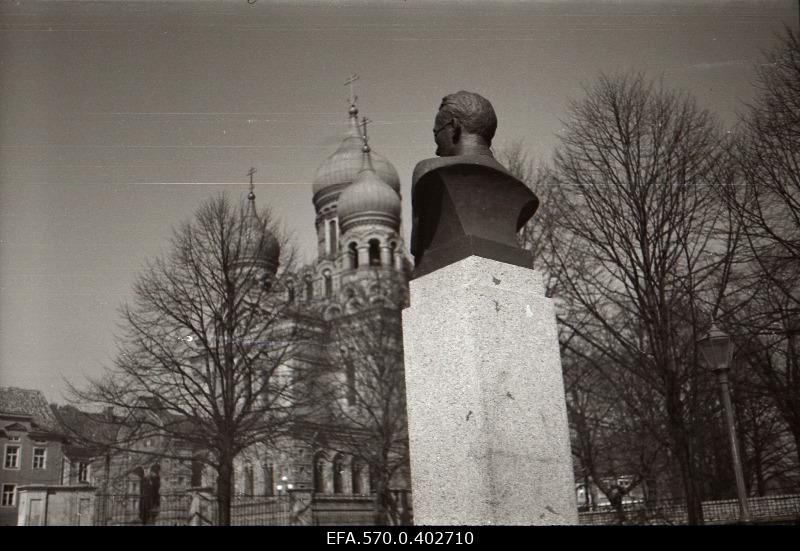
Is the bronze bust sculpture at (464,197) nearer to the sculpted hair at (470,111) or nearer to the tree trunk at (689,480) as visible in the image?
the sculpted hair at (470,111)

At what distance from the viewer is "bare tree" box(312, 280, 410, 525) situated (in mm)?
24406

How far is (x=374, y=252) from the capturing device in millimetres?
52219

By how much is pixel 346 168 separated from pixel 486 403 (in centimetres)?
5368

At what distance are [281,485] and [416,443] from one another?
90.0 ft

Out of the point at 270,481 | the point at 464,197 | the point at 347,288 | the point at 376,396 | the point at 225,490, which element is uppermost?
the point at 347,288

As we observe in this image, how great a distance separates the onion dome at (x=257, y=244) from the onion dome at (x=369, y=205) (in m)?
30.8

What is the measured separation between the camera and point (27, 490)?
74.9ft

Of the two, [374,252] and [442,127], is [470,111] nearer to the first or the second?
[442,127]

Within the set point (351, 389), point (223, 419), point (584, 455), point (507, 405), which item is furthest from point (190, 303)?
point (507, 405)

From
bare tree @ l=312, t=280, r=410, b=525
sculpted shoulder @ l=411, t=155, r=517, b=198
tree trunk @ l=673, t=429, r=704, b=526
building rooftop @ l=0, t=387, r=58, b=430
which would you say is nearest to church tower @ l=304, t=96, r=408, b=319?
bare tree @ l=312, t=280, r=410, b=525

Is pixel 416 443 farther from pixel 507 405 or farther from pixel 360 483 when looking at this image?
pixel 360 483

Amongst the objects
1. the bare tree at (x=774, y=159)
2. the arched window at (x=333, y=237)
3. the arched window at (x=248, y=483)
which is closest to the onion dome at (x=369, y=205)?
the arched window at (x=333, y=237)

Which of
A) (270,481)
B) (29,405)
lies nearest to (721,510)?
(29,405)

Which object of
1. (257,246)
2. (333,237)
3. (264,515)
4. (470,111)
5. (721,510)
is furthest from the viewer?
(333,237)
